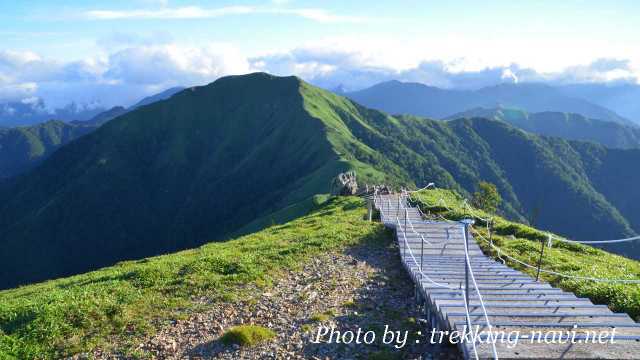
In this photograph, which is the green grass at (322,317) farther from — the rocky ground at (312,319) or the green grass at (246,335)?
the green grass at (246,335)

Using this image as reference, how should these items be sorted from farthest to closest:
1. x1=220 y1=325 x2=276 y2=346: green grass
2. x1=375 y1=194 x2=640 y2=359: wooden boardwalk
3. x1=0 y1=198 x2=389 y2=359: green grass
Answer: x1=0 y1=198 x2=389 y2=359: green grass < x1=220 y1=325 x2=276 y2=346: green grass < x1=375 y1=194 x2=640 y2=359: wooden boardwalk

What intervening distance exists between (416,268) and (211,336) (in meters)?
8.58

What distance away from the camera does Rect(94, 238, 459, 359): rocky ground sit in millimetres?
14648

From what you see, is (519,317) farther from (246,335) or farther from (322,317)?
(246,335)

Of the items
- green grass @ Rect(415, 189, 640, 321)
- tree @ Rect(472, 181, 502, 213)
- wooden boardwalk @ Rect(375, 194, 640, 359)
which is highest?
wooden boardwalk @ Rect(375, 194, 640, 359)

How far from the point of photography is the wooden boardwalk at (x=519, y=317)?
1059 cm

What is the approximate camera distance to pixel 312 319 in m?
16.9

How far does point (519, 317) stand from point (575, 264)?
15506mm

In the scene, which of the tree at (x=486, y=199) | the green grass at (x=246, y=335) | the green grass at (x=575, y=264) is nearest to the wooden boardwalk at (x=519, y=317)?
the green grass at (x=575, y=264)

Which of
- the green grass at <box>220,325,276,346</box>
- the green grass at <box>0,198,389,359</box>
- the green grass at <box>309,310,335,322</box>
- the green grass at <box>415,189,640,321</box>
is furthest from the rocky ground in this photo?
the green grass at <box>415,189,640,321</box>

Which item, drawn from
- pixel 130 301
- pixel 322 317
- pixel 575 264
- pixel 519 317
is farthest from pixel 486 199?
pixel 519 317


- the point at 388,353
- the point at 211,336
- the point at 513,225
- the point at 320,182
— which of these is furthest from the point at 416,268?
the point at 320,182

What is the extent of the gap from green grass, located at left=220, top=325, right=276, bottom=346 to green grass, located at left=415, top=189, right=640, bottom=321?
12071 millimetres

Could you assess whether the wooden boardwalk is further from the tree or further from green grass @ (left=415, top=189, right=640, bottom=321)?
the tree
